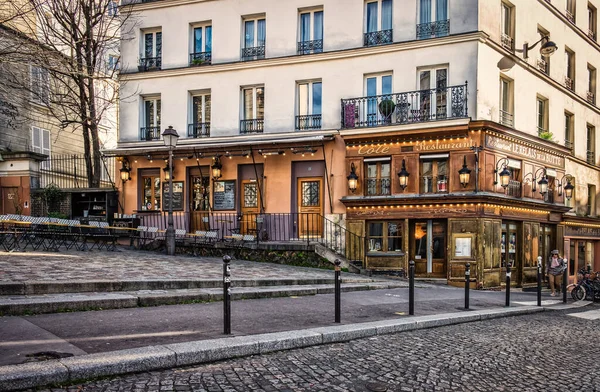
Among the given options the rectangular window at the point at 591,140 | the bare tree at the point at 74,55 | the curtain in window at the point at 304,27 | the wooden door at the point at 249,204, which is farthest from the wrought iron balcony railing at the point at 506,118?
the bare tree at the point at 74,55

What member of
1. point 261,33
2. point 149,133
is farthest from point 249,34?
point 149,133

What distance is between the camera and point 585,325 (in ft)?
33.6

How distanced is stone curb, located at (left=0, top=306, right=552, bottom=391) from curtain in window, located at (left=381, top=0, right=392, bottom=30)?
13.3 m

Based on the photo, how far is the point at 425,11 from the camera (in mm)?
18422

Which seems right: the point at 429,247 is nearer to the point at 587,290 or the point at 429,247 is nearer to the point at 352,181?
the point at 352,181

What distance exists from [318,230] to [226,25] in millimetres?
8933

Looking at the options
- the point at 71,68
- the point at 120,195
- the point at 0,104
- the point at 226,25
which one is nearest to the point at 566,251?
Answer: the point at 226,25

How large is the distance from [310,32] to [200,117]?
557 centimetres

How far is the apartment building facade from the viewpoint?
17.4 meters

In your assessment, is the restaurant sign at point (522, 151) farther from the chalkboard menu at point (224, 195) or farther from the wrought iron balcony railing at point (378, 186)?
the chalkboard menu at point (224, 195)

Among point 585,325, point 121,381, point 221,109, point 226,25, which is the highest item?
point 226,25

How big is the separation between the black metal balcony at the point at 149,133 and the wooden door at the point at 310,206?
6623mm

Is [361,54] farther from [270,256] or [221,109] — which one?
[270,256]

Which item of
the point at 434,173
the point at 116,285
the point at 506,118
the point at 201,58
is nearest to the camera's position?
the point at 116,285
